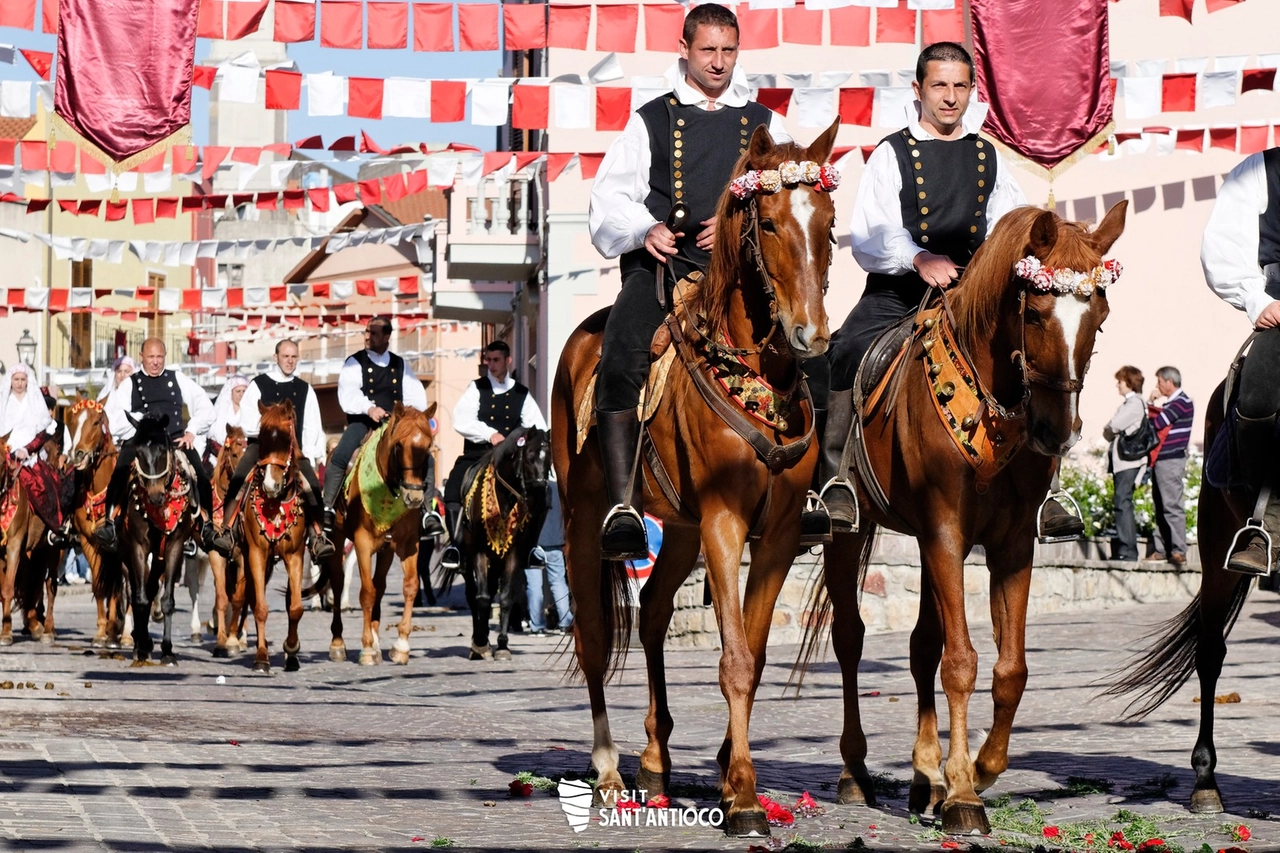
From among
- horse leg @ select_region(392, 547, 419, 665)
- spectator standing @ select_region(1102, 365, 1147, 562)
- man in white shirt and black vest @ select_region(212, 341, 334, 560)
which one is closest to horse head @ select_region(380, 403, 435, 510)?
man in white shirt and black vest @ select_region(212, 341, 334, 560)

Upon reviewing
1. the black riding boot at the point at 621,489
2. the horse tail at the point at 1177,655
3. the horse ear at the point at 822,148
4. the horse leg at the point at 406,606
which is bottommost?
the horse leg at the point at 406,606

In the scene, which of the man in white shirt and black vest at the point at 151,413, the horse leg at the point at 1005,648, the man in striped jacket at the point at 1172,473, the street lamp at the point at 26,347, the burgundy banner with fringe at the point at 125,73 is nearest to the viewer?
the horse leg at the point at 1005,648

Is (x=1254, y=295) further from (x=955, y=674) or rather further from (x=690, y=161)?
(x=690, y=161)

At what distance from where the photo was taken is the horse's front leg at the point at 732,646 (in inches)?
286

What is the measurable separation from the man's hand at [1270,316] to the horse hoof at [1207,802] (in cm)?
194

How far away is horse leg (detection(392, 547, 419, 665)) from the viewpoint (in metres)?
17.0

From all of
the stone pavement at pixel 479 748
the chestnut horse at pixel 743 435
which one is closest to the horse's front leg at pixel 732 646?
the chestnut horse at pixel 743 435

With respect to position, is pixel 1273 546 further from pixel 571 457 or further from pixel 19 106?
pixel 19 106

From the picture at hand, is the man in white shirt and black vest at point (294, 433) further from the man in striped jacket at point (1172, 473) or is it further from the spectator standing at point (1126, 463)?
the man in striped jacket at point (1172, 473)

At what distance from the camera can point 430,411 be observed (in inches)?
660

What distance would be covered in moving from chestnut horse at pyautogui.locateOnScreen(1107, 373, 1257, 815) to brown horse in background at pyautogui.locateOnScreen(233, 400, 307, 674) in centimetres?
902

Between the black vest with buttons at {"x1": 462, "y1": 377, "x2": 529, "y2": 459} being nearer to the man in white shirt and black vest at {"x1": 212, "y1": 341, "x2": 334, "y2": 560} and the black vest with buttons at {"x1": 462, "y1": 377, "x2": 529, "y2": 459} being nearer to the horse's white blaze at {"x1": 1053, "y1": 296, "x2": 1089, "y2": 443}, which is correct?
the man in white shirt and black vest at {"x1": 212, "y1": 341, "x2": 334, "y2": 560}

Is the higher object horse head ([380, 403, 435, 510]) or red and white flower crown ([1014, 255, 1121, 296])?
red and white flower crown ([1014, 255, 1121, 296])

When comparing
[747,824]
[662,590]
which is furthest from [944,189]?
[747,824]
